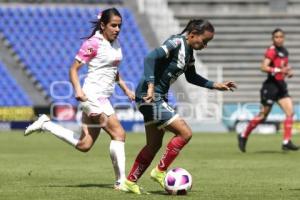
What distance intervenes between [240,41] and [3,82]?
9.45 m

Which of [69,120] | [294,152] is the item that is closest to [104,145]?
[294,152]

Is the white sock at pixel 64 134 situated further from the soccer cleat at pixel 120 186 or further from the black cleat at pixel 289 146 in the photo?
the black cleat at pixel 289 146

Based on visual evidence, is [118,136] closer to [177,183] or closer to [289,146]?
[177,183]

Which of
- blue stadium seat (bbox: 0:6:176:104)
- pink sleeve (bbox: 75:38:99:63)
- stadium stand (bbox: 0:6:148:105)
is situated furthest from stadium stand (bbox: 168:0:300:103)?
pink sleeve (bbox: 75:38:99:63)

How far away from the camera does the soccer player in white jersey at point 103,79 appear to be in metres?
9.63

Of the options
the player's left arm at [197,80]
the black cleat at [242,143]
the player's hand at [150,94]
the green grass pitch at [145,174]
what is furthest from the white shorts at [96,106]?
the black cleat at [242,143]

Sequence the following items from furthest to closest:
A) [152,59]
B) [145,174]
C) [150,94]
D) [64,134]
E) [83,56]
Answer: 1. [145,174]
2. [64,134]
3. [83,56]
4. [152,59]
5. [150,94]

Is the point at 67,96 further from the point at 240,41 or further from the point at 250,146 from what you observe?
the point at 250,146

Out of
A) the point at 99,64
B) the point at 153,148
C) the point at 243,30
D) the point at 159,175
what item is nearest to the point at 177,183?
the point at 159,175

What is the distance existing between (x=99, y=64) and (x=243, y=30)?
2440 cm

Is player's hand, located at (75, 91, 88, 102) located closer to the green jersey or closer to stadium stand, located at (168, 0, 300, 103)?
the green jersey

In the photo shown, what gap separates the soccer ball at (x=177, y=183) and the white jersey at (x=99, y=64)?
3.97 feet

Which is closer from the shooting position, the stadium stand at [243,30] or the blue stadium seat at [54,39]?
the blue stadium seat at [54,39]

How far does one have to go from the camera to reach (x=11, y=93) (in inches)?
1138
